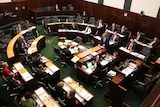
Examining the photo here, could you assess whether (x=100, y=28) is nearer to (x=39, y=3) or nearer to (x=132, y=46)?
(x=132, y=46)

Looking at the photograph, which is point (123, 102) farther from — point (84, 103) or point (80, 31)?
point (80, 31)

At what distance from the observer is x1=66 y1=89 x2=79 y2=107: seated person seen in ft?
17.3

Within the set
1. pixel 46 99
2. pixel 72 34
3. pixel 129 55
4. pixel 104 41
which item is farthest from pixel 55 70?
pixel 72 34

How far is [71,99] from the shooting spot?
5.33 m

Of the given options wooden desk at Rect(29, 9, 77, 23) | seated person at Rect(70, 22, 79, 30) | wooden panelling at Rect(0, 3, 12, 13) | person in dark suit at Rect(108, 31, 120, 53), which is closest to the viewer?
A: person in dark suit at Rect(108, 31, 120, 53)

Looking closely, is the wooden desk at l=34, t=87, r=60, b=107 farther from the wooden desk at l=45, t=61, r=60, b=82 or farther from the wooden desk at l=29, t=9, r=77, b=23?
the wooden desk at l=29, t=9, r=77, b=23

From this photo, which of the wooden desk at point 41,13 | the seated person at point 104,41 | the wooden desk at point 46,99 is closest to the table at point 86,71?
the seated person at point 104,41

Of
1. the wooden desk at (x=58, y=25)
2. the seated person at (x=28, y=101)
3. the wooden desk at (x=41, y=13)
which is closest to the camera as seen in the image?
the seated person at (x=28, y=101)

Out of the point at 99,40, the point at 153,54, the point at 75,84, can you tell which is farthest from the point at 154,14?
the point at 75,84

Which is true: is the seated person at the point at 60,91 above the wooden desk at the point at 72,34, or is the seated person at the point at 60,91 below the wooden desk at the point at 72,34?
below

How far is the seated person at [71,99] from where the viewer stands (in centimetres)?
526

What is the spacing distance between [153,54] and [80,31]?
5.23 meters

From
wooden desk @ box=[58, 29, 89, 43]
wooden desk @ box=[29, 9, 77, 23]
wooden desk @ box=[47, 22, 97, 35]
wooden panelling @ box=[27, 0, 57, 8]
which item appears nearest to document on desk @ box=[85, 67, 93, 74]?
wooden desk @ box=[58, 29, 89, 43]

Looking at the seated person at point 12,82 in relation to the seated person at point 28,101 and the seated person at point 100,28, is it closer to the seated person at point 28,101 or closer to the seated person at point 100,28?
the seated person at point 28,101
